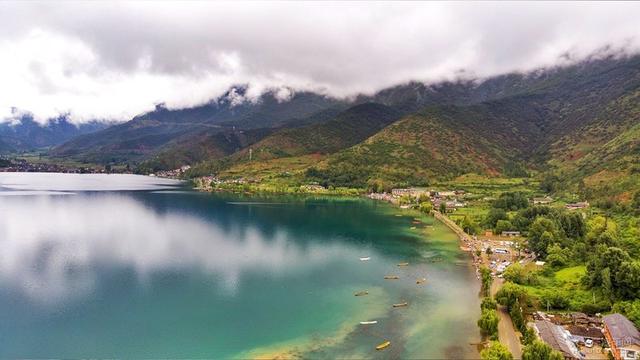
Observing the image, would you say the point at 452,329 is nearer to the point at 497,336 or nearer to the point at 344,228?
the point at 497,336

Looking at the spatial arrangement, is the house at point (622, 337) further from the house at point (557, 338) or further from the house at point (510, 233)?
the house at point (510, 233)

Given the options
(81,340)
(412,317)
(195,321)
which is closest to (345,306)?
(412,317)

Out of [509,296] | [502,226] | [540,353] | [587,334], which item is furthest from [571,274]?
[502,226]

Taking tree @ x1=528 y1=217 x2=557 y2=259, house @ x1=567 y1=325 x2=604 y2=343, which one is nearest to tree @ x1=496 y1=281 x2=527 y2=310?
house @ x1=567 y1=325 x2=604 y2=343

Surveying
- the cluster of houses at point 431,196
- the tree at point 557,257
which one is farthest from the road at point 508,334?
the cluster of houses at point 431,196

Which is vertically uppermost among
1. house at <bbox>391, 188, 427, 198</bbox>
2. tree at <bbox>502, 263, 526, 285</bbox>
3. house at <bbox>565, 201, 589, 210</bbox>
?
house at <bbox>391, 188, 427, 198</bbox>

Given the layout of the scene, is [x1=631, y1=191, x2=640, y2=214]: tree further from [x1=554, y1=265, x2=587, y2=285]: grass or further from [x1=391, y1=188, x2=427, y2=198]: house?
[x1=391, y1=188, x2=427, y2=198]: house
